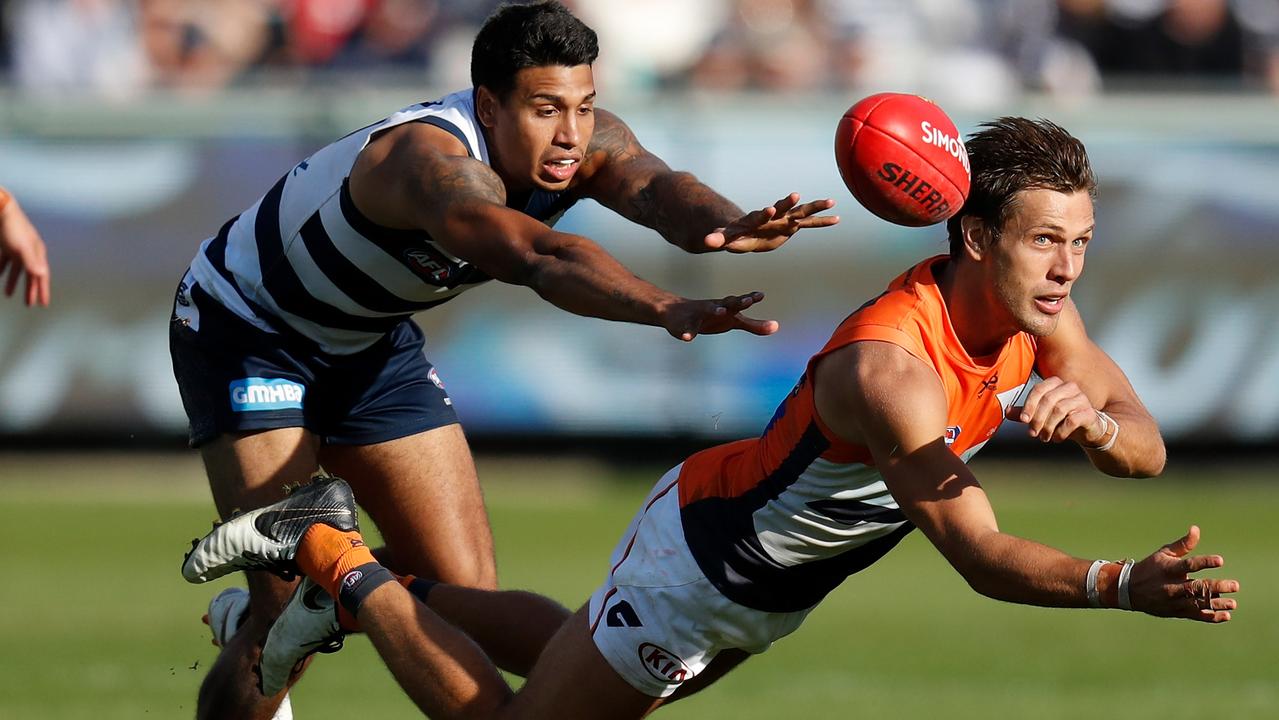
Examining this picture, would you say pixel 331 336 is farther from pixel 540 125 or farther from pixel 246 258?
pixel 540 125

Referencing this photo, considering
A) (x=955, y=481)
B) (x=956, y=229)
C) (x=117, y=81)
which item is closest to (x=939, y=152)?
(x=956, y=229)

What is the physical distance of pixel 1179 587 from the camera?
4.58 m

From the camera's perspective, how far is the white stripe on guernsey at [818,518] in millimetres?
5559

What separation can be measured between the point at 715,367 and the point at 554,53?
8489 mm

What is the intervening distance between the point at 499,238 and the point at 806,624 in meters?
6.08

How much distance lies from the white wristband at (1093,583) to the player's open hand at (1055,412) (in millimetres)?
370

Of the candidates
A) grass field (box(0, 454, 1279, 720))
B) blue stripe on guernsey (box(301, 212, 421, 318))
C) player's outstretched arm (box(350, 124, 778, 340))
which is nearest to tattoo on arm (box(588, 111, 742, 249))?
player's outstretched arm (box(350, 124, 778, 340))

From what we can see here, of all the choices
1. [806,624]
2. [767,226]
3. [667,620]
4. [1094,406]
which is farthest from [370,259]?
[806,624]

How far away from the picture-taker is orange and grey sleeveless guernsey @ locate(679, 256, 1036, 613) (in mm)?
5461

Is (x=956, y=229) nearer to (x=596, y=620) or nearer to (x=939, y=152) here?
(x=939, y=152)

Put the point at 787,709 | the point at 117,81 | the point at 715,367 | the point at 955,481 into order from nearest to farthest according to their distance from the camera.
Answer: the point at 955,481 → the point at 787,709 → the point at 715,367 → the point at 117,81

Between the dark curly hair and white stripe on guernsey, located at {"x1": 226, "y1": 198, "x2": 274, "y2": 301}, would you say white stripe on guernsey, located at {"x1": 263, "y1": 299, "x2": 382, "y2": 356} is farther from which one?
the dark curly hair

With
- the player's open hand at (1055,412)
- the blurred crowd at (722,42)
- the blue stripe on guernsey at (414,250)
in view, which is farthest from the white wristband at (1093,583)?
the blurred crowd at (722,42)

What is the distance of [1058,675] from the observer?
9516mm
